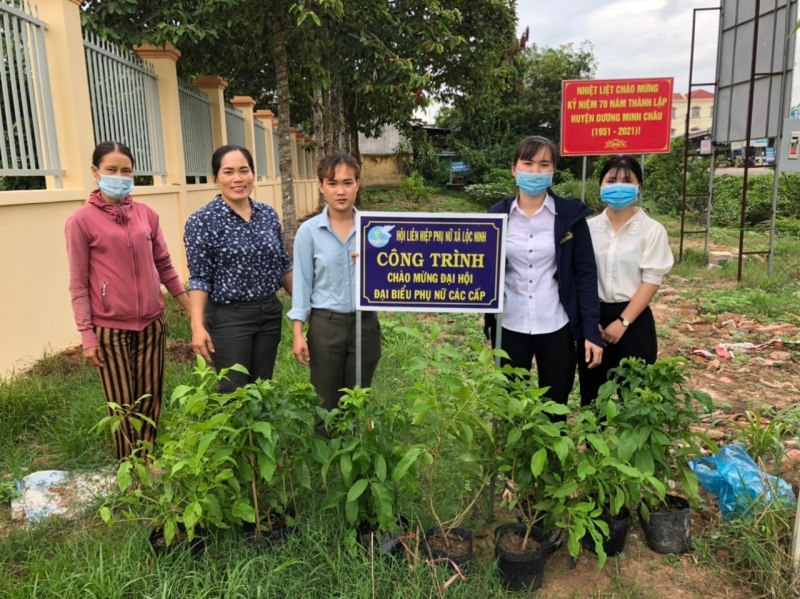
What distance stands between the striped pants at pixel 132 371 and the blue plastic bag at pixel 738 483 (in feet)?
8.91

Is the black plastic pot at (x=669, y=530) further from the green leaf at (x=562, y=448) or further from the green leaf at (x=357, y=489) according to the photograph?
the green leaf at (x=357, y=489)

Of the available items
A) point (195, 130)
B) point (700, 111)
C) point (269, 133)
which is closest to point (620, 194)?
point (195, 130)

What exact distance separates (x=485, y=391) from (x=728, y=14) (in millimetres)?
9513

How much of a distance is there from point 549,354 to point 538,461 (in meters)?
0.81

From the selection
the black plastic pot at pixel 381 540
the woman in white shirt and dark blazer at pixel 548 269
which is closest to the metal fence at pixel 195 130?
the woman in white shirt and dark blazer at pixel 548 269

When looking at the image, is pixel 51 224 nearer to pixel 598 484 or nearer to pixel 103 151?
pixel 103 151

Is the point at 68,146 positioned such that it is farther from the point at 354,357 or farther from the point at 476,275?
the point at 476,275

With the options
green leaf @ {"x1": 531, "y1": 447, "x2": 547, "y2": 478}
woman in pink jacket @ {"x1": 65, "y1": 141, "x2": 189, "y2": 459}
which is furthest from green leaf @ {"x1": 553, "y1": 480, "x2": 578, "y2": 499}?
woman in pink jacket @ {"x1": 65, "y1": 141, "x2": 189, "y2": 459}

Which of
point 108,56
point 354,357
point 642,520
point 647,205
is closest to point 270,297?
point 354,357

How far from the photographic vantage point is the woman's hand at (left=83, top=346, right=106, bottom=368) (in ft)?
9.06

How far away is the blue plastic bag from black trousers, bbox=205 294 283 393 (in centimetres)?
224

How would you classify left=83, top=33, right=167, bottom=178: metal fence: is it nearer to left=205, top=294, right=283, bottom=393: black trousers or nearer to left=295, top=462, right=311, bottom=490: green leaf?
left=205, top=294, right=283, bottom=393: black trousers

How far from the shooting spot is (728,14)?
9008 millimetres

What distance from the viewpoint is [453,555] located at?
234cm
